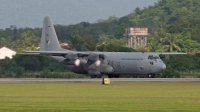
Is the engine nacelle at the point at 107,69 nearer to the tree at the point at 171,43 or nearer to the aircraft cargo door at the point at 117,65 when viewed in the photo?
the aircraft cargo door at the point at 117,65

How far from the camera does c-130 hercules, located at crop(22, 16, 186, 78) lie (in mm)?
66688

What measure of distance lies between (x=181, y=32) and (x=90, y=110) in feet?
415

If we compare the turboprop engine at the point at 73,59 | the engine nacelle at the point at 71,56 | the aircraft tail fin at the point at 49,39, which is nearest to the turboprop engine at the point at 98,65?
the turboprop engine at the point at 73,59

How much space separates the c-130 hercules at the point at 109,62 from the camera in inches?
2625

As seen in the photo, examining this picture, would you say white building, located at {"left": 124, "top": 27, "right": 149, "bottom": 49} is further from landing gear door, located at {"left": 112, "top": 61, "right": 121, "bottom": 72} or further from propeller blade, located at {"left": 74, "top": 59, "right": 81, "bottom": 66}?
landing gear door, located at {"left": 112, "top": 61, "right": 121, "bottom": 72}

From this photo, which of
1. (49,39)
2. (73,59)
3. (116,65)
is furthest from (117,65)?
(49,39)

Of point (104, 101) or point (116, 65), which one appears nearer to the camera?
point (104, 101)

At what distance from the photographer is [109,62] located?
6906cm

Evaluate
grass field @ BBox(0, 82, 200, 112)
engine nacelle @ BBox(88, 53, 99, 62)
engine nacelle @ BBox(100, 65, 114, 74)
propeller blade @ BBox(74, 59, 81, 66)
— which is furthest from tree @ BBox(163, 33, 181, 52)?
grass field @ BBox(0, 82, 200, 112)

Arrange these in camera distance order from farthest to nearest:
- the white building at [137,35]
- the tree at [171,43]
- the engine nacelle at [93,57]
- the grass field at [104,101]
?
the white building at [137,35] < the tree at [171,43] < the engine nacelle at [93,57] < the grass field at [104,101]

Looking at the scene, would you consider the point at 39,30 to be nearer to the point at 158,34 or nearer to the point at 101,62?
the point at 158,34

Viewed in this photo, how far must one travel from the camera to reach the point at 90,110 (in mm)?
29875

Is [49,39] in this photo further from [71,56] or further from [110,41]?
[110,41]

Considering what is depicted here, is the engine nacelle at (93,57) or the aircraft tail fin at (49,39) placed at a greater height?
the aircraft tail fin at (49,39)
